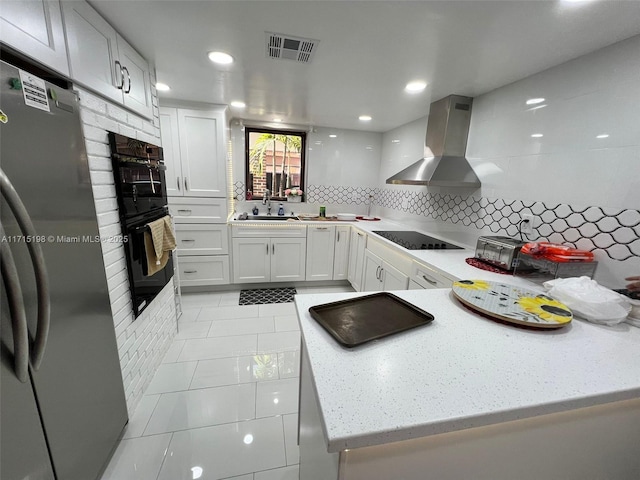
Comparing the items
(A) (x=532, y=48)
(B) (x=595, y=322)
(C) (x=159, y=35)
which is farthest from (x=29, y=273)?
(A) (x=532, y=48)

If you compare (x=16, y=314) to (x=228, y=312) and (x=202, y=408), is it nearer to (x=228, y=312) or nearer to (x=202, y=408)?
(x=202, y=408)

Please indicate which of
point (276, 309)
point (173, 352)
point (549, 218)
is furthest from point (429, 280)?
point (173, 352)

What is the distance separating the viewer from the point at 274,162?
351cm

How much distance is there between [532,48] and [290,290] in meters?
2.90

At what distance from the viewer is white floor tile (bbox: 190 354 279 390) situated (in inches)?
68.0

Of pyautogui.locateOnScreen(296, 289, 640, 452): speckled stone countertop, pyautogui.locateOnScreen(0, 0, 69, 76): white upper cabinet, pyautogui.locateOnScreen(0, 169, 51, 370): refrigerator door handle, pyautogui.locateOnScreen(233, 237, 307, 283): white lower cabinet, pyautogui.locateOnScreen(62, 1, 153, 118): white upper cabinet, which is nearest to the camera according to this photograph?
pyautogui.locateOnScreen(296, 289, 640, 452): speckled stone countertop

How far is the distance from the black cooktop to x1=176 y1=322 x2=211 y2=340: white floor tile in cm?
187

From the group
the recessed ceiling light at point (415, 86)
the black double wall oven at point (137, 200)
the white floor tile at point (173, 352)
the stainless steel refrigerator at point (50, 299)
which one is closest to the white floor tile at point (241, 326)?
the white floor tile at point (173, 352)

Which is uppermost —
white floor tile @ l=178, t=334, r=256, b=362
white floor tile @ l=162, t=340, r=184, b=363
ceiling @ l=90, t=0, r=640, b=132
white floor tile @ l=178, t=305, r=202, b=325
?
ceiling @ l=90, t=0, r=640, b=132

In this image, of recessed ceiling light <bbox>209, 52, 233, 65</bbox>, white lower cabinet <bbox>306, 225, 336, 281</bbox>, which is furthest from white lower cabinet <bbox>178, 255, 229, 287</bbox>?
recessed ceiling light <bbox>209, 52, 233, 65</bbox>

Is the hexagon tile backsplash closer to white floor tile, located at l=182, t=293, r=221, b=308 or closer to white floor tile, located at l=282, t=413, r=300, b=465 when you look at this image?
white floor tile, located at l=282, t=413, r=300, b=465

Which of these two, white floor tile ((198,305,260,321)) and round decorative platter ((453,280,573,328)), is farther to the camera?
white floor tile ((198,305,260,321))

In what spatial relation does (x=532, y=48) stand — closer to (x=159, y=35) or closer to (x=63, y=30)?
(x=159, y=35)

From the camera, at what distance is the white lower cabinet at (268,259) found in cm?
299
